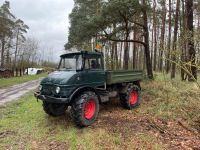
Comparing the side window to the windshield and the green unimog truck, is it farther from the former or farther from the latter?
the windshield

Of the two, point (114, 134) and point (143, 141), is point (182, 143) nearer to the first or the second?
point (143, 141)

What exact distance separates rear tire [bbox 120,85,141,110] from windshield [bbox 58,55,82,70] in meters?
2.24

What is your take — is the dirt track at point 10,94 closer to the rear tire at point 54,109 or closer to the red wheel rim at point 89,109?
the rear tire at point 54,109

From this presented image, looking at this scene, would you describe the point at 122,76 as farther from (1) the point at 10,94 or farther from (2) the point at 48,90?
(1) the point at 10,94

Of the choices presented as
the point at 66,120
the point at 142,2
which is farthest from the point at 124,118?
the point at 142,2

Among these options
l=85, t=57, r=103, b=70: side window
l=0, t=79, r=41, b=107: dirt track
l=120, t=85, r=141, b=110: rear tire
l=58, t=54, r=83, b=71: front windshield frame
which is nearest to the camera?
l=58, t=54, r=83, b=71: front windshield frame

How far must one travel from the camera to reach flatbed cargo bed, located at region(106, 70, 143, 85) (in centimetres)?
731

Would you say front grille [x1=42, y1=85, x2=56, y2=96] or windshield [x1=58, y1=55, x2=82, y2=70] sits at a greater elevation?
windshield [x1=58, y1=55, x2=82, y2=70]

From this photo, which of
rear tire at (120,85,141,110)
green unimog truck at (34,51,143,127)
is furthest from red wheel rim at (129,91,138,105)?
green unimog truck at (34,51,143,127)

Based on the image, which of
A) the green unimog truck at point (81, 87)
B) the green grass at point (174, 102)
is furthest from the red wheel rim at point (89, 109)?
the green grass at point (174, 102)

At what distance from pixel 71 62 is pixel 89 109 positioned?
1530mm

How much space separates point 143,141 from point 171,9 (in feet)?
60.6

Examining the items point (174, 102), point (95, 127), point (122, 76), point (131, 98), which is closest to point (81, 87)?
point (95, 127)

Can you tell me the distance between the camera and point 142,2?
1273 cm
